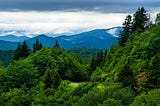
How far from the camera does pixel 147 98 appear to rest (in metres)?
49.8

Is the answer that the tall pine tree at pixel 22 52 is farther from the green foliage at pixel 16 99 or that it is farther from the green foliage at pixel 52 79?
the green foliage at pixel 16 99

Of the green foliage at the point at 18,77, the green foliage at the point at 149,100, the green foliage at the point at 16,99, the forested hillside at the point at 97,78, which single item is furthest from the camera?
the green foliage at the point at 18,77

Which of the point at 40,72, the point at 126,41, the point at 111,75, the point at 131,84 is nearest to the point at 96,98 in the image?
the point at 131,84

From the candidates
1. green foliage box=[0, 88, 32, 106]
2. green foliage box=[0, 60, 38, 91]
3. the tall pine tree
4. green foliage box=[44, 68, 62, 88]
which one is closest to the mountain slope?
green foliage box=[44, 68, 62, 88]

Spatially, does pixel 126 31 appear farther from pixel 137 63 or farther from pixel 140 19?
pixel 137 63

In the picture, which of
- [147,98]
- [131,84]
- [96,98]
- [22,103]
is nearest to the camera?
[147,98]

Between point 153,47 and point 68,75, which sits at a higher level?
point 153,47

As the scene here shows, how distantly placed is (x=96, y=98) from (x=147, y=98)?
36.5ft

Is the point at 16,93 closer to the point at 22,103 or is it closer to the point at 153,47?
the point at 22,103

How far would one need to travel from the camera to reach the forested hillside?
5988cm

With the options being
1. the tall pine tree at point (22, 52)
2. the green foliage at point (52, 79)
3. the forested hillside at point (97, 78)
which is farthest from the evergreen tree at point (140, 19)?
the tall pine tree at point (22, 52)

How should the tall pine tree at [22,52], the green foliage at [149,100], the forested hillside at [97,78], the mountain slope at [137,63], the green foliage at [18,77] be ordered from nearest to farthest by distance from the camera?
1. the green foliage at [149,100]
2. the forested hillside at [97,78]
3. the mountain slope at [137,63]
4. the green foliage at [18,77]
5. the tall pine tree at [22,52]

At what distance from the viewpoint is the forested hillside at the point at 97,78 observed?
59.9m

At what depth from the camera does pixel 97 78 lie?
84.4 meters
